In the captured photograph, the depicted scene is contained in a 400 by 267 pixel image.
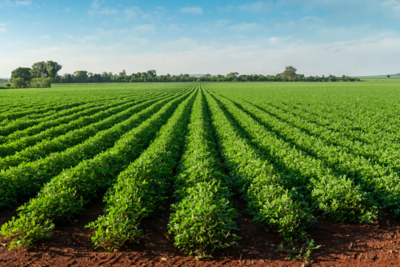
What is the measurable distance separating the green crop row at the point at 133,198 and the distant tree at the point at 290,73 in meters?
202

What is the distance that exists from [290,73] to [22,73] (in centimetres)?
19792

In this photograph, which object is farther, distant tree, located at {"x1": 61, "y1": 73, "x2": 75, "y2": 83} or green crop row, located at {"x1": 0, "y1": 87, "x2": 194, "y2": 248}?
distant tree, located at {"x1": 61, "y1": 73, "x2": 75, "y2": 83}

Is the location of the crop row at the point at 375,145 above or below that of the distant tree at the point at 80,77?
below

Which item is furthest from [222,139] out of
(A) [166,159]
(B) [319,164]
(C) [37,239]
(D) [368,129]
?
(D) [368,129]

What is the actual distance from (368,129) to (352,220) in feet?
41.8

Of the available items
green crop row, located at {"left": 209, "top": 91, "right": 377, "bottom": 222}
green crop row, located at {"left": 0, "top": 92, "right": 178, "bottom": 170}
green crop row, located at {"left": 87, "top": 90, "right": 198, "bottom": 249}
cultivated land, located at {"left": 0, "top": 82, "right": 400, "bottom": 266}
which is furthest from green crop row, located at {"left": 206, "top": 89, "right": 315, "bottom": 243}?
green crop row, located at {"left": 0, "top": 92, "right": 178, "bottom": 170}

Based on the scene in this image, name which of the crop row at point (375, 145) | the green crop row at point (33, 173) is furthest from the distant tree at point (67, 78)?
the crop row at point (375, 145)

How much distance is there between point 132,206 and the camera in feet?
18.2

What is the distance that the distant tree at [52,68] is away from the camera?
13688 centimetres

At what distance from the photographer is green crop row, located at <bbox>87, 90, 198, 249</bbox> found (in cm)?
484

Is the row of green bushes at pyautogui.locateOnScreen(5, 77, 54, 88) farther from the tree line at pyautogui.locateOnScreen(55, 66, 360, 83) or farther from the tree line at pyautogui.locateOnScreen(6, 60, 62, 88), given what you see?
the tree line at pyautogui.locateOnScreen(55, 66, 360, 83)

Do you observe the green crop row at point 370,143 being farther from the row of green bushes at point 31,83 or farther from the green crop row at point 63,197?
the row of green bushes at point 31,83

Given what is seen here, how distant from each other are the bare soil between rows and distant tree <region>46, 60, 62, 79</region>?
16505 centimetres

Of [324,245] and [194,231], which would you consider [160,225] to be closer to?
[194,231]
